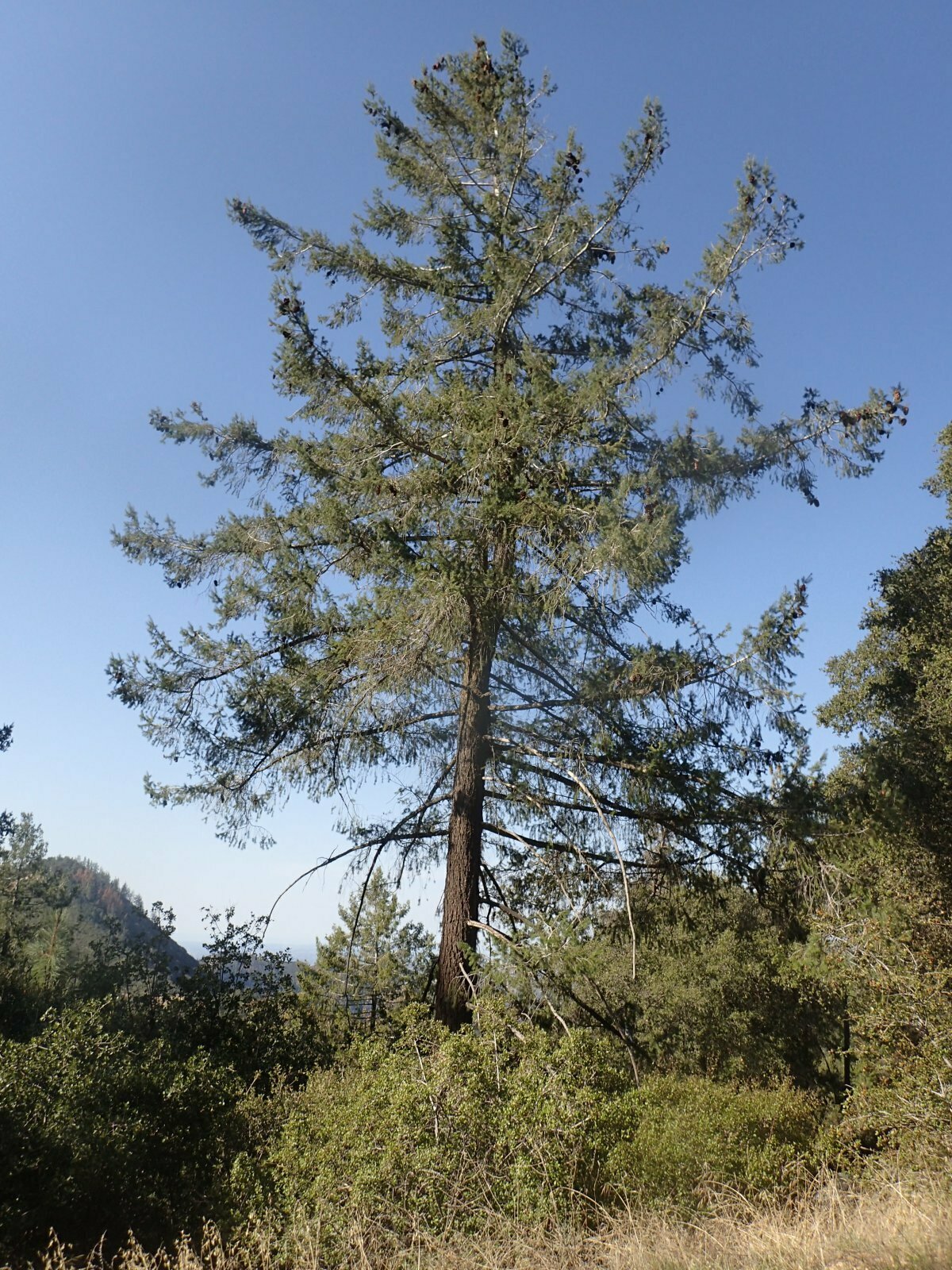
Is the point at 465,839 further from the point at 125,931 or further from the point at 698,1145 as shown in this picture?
the point at 125,931

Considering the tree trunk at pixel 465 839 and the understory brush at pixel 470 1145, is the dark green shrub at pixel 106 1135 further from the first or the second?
the tree trunk at pixel 465 839

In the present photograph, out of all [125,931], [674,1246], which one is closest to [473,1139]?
[674,1246]

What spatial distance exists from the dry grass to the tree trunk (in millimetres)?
2398

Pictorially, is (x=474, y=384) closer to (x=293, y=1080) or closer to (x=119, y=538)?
(x=119, y=538)

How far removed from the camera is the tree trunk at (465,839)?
321 inches

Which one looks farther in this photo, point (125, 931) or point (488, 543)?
point (125, 931)

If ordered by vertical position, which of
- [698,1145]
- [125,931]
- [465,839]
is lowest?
[698,1145]

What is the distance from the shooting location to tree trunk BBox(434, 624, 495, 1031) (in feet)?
26.8

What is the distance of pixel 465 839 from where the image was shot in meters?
Result: 8.77

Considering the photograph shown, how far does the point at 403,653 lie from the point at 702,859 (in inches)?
154

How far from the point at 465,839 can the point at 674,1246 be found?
414cm

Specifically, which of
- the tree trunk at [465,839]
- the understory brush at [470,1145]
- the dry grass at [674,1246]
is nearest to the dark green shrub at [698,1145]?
the understory brush at [470,1145]

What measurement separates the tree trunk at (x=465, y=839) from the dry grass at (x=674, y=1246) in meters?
2.40

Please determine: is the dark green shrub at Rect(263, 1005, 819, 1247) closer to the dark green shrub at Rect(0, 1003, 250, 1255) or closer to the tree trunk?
the tree trunk
